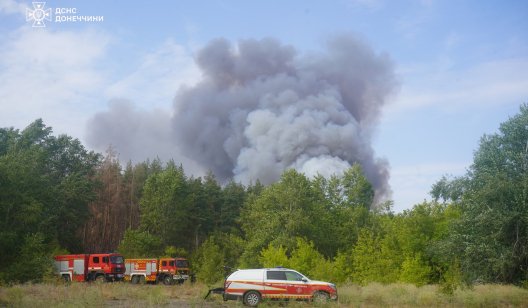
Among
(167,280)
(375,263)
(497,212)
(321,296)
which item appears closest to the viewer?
(321,296)

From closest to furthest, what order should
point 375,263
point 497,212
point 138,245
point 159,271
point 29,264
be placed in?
point 497,212 → point 375,263 → point 29,264 → point 159,271 → point 138,245

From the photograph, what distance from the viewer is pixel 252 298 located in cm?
2383

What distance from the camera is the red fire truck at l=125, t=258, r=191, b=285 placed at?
49969 mm

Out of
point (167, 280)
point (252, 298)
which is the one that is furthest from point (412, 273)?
point (167, 280)

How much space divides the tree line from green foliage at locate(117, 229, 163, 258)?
153mm

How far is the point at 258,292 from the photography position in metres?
23.8

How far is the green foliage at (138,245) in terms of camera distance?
190 feet

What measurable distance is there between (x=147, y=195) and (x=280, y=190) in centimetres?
1925

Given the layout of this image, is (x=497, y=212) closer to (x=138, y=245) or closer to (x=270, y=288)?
(x=270, y=288)

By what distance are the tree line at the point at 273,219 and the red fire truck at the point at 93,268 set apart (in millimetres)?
2962

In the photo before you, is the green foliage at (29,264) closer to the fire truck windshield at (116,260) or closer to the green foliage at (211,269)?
the fire truck windshield at (116,260)

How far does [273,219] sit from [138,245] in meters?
16.0

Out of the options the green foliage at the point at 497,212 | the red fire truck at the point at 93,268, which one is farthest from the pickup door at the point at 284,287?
the red fire truck at the point at 93,268

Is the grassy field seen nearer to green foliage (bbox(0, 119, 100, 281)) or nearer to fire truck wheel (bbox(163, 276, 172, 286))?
green foliage (bbox(0, 119, 100, 281))
